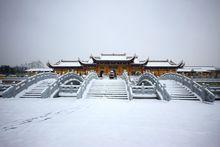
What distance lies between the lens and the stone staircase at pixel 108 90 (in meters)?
15.2

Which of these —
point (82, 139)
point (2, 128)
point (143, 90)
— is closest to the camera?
point (82, 139)

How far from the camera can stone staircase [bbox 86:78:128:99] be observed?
1521 cm

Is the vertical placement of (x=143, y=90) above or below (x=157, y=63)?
below

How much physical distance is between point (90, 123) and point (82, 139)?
71.9 inches

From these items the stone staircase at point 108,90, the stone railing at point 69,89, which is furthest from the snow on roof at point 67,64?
the stone railing at point 69,89

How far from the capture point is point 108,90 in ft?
53.8

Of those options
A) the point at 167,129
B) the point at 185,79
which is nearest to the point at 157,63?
the point at 185,79

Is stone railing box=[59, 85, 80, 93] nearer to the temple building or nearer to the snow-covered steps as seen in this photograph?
the snow-covered steps

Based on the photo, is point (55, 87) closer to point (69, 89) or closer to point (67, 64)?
point (69, 89)

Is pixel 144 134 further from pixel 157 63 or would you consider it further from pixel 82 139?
pixel 157 63

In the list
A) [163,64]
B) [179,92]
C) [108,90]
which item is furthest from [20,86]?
[163,64]

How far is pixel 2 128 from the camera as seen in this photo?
6.21 metres

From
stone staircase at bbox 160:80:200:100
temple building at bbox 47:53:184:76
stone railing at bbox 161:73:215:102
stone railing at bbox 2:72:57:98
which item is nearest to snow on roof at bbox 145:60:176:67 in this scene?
temple building at bbox 47:53:184:76

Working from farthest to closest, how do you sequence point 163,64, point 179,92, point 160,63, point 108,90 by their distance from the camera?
point 160,63, point 163,64, point 108,90, point 179,92
